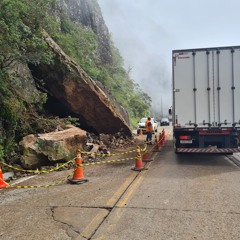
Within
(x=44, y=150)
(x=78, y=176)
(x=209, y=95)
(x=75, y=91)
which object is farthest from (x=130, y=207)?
(x=75, y=91)

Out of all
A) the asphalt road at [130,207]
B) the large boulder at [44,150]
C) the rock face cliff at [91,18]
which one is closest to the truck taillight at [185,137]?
the asphalt road at [130,207]

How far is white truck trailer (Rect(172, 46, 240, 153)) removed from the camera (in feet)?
36.1

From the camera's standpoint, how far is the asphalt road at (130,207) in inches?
188

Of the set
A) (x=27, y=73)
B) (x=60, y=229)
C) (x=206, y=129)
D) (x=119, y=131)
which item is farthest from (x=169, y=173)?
(x=119, y=131)

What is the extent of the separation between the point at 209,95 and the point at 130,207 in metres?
6.41

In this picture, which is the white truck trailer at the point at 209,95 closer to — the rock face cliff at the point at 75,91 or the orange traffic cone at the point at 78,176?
the orange traffic cone at the point at 78,176

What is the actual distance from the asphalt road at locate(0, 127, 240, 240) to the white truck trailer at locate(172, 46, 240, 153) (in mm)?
1865

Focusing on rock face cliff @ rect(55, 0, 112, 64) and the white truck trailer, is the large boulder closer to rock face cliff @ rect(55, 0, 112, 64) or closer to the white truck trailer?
the white truck trailer

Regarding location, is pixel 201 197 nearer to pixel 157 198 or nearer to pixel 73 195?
pixel 157 198

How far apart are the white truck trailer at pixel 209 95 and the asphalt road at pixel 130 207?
187cm

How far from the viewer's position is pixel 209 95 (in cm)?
1109

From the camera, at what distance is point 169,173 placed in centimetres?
939

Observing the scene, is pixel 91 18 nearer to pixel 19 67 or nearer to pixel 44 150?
pixel 19 67

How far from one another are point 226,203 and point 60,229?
317cm
